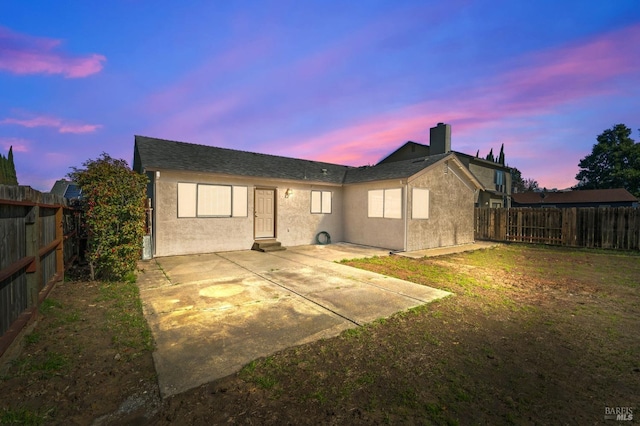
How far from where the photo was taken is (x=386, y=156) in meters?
26.1

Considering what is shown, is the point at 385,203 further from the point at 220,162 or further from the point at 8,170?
the point at 8,170

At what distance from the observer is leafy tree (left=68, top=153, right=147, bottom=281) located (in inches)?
235

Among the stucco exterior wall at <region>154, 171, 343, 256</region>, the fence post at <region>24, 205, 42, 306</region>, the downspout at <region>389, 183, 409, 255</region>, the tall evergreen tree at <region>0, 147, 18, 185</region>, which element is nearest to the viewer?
the fence post at <region>24, 205, 42, 306</region>

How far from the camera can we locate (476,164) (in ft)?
77.3

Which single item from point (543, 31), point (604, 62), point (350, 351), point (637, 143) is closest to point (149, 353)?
point (350, 351)

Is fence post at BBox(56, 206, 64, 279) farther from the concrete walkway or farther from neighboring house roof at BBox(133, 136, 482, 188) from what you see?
neighboring house roof at BBox(133, 136, 482, 188)

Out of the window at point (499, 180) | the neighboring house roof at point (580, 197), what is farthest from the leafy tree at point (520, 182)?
the window at point (499, 180)

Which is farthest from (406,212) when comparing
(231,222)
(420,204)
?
(231,222)

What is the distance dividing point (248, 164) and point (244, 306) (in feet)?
27.8

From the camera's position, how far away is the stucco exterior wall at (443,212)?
1150cm

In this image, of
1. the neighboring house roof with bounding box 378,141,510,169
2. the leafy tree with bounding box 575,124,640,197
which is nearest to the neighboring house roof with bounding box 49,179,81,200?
the neighboring house roof with bounding box 378,141,510,169

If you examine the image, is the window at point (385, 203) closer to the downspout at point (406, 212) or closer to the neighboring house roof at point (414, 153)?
the downspout at point (406, 212)

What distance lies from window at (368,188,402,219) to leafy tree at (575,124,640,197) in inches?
1581

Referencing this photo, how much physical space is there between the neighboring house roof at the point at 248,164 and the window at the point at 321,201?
65 centimetres
